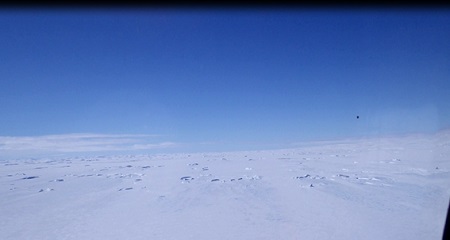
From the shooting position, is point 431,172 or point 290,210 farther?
point 431,172

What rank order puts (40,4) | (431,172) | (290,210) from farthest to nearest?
(431,172) → (290,210) → (40,4)

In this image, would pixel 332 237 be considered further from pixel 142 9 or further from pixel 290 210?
pixel 142 9

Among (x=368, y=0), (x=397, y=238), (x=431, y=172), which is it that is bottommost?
(x=397, y=238)

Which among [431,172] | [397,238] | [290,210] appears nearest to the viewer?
[397,238]

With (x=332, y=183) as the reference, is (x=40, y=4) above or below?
above

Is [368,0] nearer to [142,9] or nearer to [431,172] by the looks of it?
[142,9]

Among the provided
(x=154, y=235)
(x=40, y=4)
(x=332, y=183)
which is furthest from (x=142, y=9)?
(x=332, y=183)

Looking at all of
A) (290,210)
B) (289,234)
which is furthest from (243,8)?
(290,210)

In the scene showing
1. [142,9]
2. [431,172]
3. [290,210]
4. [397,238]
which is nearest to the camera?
[142,9]

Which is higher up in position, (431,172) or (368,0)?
(368,0)
